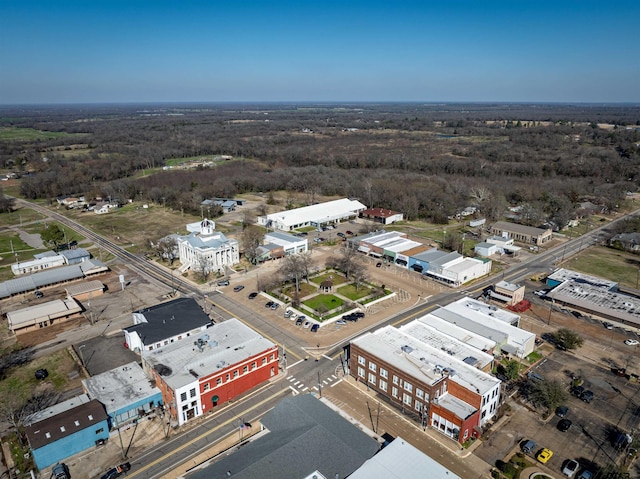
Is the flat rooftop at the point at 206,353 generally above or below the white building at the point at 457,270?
above

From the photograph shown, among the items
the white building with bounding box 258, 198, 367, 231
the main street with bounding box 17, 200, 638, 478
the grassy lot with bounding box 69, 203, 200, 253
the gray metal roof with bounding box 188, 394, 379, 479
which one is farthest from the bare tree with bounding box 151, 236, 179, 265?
the gray metal roof with bounding box 188, 394, 379, 479

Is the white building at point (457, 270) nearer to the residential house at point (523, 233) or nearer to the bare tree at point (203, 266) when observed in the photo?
the residential house at point (523, 233)

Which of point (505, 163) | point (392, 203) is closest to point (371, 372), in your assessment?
point (392, 203)

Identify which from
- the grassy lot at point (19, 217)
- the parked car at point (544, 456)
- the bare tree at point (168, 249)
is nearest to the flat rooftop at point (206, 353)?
the parked car at point (544, 456)

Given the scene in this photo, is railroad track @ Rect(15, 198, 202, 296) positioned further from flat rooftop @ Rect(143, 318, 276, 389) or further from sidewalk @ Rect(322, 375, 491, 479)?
sidewalk @ Rect(322, 375, 491, 479)

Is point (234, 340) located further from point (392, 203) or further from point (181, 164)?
point (181, 164)

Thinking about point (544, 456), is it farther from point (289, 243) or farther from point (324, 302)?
point (289, 243)
